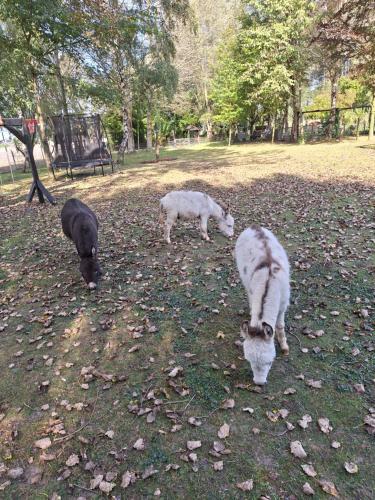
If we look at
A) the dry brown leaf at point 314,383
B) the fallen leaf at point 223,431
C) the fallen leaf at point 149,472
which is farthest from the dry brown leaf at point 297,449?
the fallen leaf at point 149,472

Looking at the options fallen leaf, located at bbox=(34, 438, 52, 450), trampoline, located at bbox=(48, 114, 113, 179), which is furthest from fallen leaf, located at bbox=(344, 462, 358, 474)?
trampoline, located at bbox=(48, 114, 113, 179)

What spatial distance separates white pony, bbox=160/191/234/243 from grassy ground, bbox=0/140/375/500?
460 mm

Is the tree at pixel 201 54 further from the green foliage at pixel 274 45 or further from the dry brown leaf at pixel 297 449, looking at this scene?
the dry brown leaf at pixel 297 449

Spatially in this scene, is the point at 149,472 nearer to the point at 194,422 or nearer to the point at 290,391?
the point at 194,422

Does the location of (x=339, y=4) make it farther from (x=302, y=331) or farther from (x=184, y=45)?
(x=302, y=331)

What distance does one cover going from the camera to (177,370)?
4582 mm

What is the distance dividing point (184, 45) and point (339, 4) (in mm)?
21858

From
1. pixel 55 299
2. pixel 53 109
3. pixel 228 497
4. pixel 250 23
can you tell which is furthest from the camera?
pixel 250 23

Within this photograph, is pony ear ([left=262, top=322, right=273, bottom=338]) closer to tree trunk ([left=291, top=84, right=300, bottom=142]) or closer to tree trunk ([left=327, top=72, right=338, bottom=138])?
tree trunk ([left=327, top=72, right=338, bottom=138])

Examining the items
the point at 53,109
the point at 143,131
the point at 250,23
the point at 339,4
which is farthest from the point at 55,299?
the point at 143,131

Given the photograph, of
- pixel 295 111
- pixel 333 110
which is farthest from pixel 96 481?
pixel 295 111

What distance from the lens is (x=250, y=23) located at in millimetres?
35500

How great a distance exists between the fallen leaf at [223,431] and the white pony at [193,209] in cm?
581

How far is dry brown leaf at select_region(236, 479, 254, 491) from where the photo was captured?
309cm
